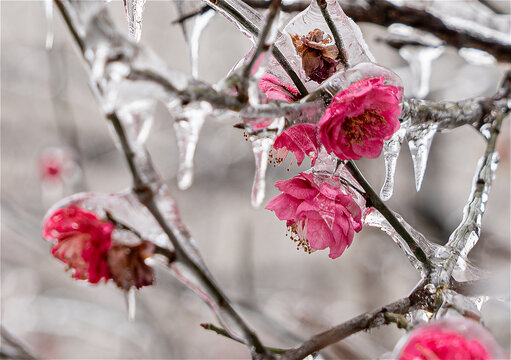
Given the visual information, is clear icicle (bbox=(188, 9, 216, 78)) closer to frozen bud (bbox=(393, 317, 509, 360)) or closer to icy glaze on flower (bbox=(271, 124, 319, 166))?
icy glaze on flower (bbox=(271, 124, 319, 166))

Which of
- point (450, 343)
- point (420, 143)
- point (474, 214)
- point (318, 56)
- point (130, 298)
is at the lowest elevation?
point (130, 298)

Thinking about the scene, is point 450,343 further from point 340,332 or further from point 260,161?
point 260,161

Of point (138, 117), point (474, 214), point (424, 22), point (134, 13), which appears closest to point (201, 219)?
point (424, 22)

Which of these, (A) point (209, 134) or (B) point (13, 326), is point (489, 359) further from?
(A) point (209, 134)

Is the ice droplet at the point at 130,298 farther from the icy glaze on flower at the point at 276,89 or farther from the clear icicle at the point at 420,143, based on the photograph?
the clear icicle at the point at 420,143

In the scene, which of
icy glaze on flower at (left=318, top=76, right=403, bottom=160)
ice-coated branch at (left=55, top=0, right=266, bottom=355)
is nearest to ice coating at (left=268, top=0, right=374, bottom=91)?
icy glaze on flower at (left=318, top=76, right=403, bottom=160)

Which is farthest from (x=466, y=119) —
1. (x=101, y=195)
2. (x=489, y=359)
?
(x=101, y=195)
